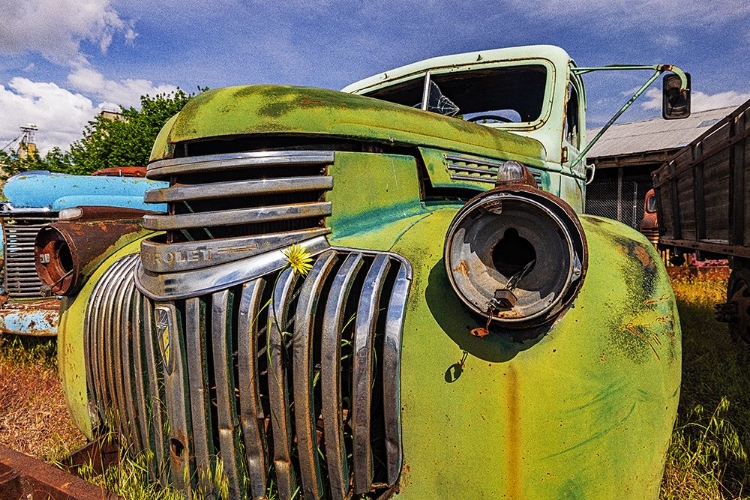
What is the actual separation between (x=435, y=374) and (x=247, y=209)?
700 millimetres

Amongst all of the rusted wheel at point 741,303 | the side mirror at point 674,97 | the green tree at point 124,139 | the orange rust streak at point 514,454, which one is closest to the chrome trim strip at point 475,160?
the orange rust streak at point 514,454

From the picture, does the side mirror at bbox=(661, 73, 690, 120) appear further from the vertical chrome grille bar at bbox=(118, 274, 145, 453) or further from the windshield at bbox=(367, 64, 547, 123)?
the vertical chrome grille bar at bbox=(118, 274, 145, 453)

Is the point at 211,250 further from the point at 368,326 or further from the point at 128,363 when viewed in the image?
the point at 128,363

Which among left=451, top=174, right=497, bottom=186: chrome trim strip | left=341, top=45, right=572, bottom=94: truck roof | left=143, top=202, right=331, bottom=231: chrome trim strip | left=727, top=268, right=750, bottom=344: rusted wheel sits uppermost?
left=341, top=45, right=572, bottom=94: truck roof

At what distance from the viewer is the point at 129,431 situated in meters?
1.82

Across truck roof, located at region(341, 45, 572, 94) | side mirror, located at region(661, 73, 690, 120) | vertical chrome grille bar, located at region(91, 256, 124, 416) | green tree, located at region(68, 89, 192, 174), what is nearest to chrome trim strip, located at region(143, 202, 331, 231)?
vertical chrome grille bar, located at region(91, 256, 124, 416)

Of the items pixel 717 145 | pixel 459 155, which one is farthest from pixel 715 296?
pixel 459 155

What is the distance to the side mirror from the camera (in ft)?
9.39

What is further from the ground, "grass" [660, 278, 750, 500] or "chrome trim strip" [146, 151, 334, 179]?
"chrome trim strip" [146, 151, 334, 179]

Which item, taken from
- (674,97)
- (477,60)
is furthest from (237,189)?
(674,97)

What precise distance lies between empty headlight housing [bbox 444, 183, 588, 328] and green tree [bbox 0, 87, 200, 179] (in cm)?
938

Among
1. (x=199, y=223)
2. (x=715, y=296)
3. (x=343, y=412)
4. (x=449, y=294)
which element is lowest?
(x=715, y=296)

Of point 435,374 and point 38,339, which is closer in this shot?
point 435,374

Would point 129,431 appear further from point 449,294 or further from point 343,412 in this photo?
point 449,294
